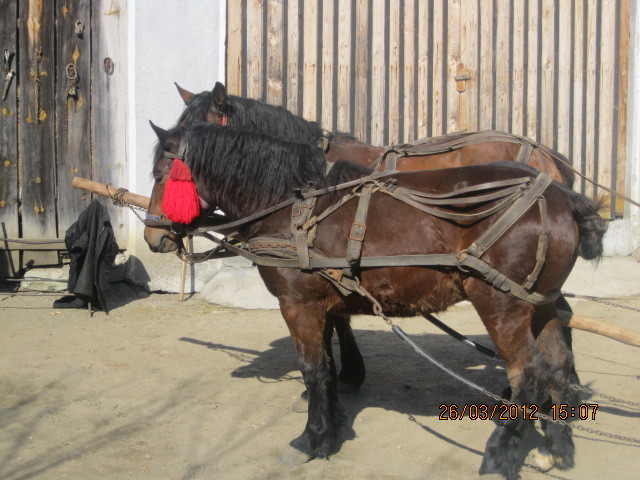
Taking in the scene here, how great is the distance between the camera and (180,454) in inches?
155

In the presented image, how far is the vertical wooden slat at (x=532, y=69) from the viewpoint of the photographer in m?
8.41

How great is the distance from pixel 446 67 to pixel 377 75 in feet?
2.95

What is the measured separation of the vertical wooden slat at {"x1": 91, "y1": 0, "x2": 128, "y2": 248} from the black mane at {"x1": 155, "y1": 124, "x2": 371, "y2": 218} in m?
4.11

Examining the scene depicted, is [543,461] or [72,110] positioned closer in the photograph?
[543,461]

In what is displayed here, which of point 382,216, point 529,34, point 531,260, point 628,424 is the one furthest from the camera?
point 529,34

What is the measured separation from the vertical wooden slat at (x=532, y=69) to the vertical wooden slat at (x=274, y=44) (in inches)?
125

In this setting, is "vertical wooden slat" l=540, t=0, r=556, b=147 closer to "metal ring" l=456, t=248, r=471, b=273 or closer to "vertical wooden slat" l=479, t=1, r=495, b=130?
"vertical wooden slat" l=479, t=1, r=495, b=130

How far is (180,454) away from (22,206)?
16.8ft

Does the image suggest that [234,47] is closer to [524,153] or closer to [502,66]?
[502,66]

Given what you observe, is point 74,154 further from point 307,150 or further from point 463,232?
point 463,232

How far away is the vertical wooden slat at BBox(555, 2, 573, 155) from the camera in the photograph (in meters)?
8.52

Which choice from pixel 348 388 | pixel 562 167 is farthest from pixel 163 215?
pixel 562 167

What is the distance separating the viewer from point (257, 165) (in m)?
4.01

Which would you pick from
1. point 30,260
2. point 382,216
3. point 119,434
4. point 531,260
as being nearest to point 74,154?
point 30,260
